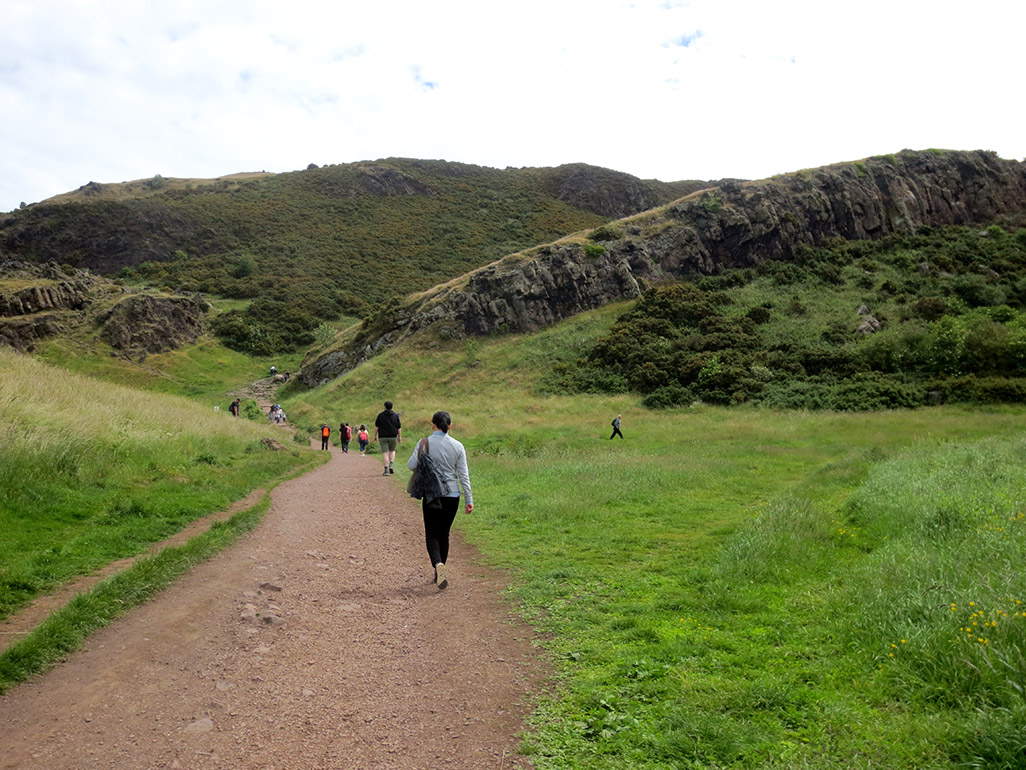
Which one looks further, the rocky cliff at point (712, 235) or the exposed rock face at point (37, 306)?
the rocky cliff at point (712, 235)

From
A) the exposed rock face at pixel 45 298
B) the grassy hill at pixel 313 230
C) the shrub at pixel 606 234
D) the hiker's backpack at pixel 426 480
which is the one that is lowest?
the hiker's backpack at pixel 426 480

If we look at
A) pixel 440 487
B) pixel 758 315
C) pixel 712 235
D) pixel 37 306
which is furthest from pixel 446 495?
pixel 37 306

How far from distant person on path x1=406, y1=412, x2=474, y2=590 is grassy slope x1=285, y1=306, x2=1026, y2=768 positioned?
109 cm

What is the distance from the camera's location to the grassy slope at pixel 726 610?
3639mm

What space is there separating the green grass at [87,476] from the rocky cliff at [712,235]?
118ft

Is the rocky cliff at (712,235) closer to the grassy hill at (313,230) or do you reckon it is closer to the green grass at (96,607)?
the grassy hill at (313,230)

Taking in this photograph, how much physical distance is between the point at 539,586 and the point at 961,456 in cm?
1330

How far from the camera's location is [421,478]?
7.39m

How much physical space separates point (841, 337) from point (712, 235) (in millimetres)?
20223

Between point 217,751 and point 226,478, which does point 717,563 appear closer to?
point 217,751

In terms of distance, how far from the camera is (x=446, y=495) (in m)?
7.36

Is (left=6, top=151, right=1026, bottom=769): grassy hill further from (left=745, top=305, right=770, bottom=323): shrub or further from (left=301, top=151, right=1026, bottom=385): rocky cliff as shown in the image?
(left=301, top=151, right=1026, bottom=385): rocky cliff

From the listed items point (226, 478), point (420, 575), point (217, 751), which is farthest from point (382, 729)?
point (226, 478)

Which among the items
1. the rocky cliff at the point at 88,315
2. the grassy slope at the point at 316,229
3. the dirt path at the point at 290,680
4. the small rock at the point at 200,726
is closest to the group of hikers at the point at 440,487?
the dirt path at the point at 290,680
